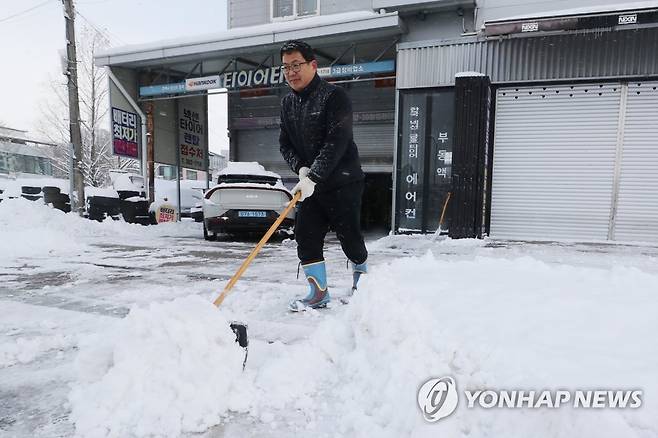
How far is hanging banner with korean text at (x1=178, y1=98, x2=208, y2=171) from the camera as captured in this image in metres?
14.2

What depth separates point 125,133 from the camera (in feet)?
40.0

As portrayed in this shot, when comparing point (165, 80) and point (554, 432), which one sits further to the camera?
point (165, 80)

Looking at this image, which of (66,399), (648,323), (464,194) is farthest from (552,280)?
(464,194)

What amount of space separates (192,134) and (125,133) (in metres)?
2.82

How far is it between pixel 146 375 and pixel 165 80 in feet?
44.4

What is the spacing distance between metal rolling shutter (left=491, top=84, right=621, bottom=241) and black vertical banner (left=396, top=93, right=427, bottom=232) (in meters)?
1.42

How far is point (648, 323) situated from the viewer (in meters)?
1.82

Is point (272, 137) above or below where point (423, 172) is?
above

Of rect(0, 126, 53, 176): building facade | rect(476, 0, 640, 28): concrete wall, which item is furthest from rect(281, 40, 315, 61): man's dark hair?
rect(0, 126, 53, 176): building facade

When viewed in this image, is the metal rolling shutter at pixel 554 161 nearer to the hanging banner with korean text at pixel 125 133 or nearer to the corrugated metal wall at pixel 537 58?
the corrugated metal wall at pixel 537 58

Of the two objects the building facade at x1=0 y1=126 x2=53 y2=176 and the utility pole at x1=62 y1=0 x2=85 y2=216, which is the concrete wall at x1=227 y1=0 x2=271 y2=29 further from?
the building facade at x1=0 y1=126 x2=53 y2=176

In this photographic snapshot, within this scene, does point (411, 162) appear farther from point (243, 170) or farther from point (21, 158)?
point (21, 158)

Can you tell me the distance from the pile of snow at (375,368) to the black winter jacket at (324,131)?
971mm

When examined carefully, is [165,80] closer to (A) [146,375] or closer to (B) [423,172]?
(B) [423,172]
